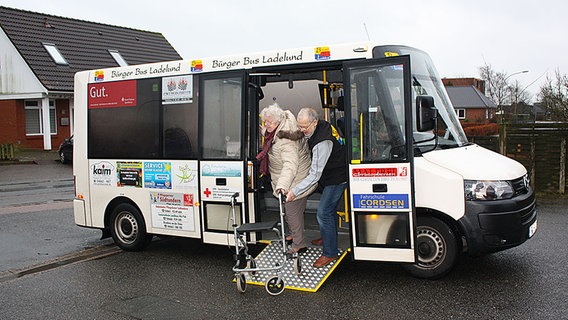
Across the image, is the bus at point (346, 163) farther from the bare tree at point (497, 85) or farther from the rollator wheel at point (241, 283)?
the bare tree at point (497, 85)

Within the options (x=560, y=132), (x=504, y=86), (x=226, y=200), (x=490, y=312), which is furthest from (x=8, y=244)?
(x=504, y=86)

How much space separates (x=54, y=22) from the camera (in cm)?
3152

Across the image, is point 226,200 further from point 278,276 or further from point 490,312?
point 490,312

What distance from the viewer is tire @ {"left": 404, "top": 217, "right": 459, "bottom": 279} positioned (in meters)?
6.10

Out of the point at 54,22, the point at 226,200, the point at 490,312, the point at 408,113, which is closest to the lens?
the point at 490,312

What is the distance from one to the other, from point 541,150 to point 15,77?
25.3m

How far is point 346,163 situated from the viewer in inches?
247

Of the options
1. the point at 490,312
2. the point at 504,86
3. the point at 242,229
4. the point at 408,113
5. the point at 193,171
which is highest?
the point at 504,86

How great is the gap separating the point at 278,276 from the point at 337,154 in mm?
1571

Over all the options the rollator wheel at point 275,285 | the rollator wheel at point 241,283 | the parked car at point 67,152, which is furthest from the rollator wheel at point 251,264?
the parked car at point 67,152

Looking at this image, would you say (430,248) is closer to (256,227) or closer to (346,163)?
A: (346,163)

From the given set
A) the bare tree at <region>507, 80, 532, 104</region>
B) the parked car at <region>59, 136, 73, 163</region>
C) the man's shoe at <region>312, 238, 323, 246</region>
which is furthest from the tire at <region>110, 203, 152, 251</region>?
the bare tree at <region>507, 80, 532, 104</region>

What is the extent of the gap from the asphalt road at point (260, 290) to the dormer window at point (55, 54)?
22913mm

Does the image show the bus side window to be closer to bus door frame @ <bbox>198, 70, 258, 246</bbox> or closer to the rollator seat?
bus door frame @ <bbox>198, 70, 258, 246</bbox>
